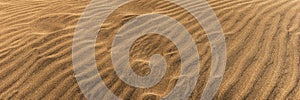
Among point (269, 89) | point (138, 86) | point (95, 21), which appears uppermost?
point (95, 21)

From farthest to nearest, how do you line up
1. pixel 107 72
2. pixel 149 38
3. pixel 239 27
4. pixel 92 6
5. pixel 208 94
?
pixel 92 6 → pixel 239 27 → pixel 149 38 → pixel 107 72 → pixel 208 94

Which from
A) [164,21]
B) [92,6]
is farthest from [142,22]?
[92,6]

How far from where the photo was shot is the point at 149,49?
442 centimetres

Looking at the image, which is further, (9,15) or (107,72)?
(9,15)

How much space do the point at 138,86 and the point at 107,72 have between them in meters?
0.47

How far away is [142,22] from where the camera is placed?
5031 mm

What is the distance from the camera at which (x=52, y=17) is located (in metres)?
5.10

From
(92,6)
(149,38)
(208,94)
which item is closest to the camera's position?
(208,94)

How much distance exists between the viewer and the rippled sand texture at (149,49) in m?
3.80

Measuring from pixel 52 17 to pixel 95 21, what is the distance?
27.5 inches

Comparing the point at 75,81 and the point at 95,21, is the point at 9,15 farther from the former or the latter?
the point at 75,81

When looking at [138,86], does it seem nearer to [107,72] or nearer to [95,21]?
[107,72]

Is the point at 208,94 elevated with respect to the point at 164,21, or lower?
lower

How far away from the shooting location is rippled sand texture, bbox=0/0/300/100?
380 cm
